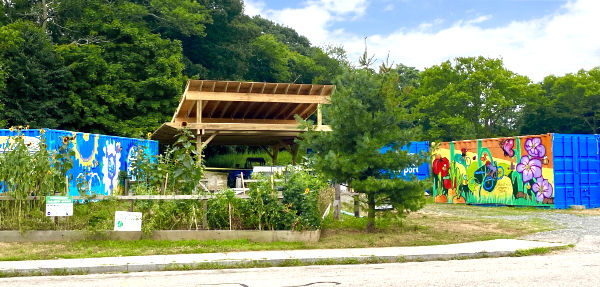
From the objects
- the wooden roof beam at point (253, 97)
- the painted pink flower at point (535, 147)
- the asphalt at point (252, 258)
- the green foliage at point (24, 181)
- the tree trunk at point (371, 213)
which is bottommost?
the asphalt at point (252, 258)

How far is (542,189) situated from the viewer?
19203mm

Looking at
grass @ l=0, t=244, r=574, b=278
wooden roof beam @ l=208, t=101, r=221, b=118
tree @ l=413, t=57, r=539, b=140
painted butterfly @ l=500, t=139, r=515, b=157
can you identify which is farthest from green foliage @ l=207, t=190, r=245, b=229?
tree @ l=413, t=57, r=539, b=140

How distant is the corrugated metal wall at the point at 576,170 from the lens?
18.9m

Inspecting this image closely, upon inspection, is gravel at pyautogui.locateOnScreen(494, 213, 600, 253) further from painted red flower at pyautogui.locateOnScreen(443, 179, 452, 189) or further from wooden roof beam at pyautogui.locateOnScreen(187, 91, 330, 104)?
wooden roof beam at pyautogui.locateOnScreen(187, 91, 330, 104)

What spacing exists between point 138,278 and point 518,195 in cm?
1572

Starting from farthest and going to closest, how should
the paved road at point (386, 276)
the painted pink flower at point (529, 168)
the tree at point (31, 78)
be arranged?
the tree at point (31, 78) < the painted pink flower at point (529, 168) < the paved road at point (386, 276)

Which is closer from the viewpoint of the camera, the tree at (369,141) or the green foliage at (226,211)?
the green foliage at (226,211)

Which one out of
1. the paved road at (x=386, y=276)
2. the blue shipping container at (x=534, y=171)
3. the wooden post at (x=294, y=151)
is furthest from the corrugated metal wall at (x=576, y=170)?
the wooden post at (x=294, y=151)

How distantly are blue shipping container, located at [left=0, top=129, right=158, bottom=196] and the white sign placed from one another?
3.75 meters

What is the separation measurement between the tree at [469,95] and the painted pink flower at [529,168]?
29.9 m

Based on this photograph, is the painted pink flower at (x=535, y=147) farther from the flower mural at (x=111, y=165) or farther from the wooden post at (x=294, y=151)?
the flower mural at (x=111, y=165)

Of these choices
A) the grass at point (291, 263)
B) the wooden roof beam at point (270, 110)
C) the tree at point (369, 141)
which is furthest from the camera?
the wooden roof beam at point (270, 110)

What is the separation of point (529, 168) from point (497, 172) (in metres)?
1.54

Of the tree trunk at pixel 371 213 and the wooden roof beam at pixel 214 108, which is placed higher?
the wooden roof beam at pixel 214 108
